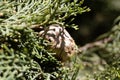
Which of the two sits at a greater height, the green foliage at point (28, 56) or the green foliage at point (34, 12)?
the green foliage at point (34, 12)

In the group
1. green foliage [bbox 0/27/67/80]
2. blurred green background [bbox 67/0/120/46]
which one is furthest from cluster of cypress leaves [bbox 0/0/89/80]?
blurred green background [bbox 67/0/120/46]

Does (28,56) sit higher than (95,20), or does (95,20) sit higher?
(28,56)

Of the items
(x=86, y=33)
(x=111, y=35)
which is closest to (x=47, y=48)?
(x=111, y=35)

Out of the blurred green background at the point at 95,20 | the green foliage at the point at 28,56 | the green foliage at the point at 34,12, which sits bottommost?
the blurred green background at the point at 95,20

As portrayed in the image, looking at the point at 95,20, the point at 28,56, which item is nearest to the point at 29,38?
the point at 28,56

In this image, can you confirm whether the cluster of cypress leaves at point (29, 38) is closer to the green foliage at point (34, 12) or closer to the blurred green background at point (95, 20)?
the green foliage at point (34, 12)

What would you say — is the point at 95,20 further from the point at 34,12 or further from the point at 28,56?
the point at 28,56

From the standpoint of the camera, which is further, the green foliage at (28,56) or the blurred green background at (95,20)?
the blurred green background at (95,20)

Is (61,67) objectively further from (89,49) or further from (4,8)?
(89,49)

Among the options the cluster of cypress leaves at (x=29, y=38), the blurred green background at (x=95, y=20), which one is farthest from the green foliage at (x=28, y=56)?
the blurred green background at (x=95, y=20)

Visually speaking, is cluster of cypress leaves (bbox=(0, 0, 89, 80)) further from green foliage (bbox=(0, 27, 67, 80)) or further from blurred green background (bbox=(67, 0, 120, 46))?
blurred green background (bbox=(67, 0, 120, 46))

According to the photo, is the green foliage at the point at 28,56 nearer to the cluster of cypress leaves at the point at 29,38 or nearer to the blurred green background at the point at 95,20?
the cluster of cypress leaves at the point at 29,38
